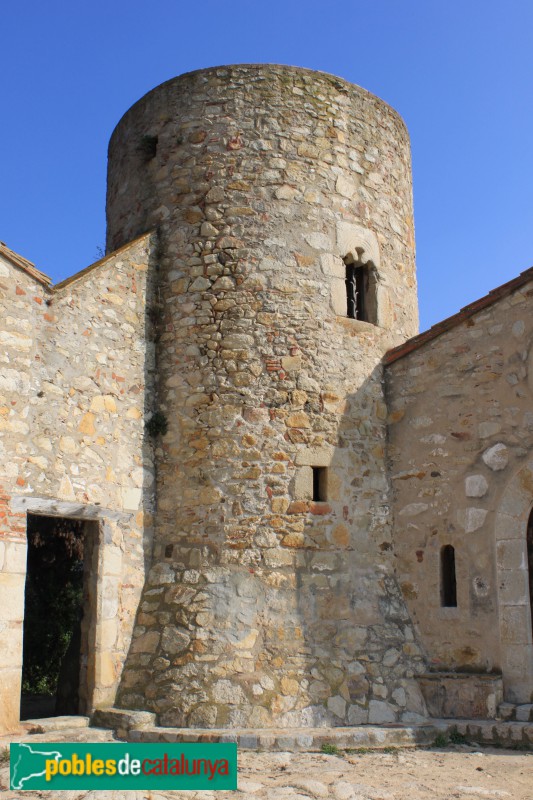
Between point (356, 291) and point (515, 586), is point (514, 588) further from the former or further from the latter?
point (356, 291)

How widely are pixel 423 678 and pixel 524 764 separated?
1.46 metres

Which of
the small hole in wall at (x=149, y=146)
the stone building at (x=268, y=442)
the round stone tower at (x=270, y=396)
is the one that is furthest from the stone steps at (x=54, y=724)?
Answer: the small hole in wall at (x=149, y=146)

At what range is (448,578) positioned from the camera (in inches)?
329

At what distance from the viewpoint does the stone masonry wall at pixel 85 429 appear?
7266 millimetres

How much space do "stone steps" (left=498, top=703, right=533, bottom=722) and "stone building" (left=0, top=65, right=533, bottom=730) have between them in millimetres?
107

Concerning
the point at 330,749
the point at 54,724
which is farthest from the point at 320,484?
the point at 54,724

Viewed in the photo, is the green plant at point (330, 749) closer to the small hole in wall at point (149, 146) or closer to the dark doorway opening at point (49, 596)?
the dark doorway opening at point (49, 596)

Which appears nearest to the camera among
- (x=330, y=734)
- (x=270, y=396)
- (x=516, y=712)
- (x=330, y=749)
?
(x=330, y=749)

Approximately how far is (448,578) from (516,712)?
1386 millimetres

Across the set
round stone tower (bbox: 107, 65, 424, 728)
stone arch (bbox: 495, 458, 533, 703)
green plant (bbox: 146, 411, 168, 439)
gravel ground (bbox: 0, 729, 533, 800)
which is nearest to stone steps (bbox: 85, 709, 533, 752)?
gravel ground (bbox: 0, 729, 533, 800)

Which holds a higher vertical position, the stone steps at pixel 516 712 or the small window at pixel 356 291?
the small window at pixel 356 291

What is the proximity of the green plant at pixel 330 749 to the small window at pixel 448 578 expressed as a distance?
1.85 metres

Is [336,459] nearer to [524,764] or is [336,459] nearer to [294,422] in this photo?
[294,422]

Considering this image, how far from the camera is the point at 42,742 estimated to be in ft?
22.1
